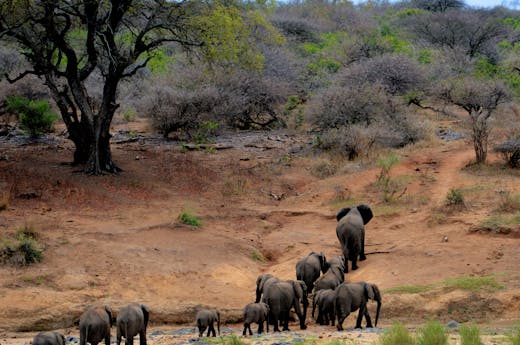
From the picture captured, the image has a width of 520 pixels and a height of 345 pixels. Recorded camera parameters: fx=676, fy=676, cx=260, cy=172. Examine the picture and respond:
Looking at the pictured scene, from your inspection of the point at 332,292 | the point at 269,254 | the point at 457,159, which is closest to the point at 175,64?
the point at 457,159

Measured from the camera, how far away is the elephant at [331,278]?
12156 millimetres

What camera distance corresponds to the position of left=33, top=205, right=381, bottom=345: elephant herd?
9.30 meters

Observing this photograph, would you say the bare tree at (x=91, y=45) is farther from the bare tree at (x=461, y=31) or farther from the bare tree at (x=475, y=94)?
the bare tree at (x=461, y=31)

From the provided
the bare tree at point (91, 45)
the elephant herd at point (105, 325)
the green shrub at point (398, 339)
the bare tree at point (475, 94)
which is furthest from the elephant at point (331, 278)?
the bare tree at point (475, 94)

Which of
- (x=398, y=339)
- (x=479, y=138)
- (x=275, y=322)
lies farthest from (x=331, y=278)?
(x=479, y=138)

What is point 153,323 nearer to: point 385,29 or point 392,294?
point 392,294

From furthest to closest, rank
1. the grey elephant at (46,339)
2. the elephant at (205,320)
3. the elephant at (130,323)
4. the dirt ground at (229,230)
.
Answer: the dirt ground at (229,230), the elephant at (205,320), the elephant at (130,323), the grey elephant at (46,339)

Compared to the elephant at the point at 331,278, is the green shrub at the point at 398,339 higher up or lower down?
higher up

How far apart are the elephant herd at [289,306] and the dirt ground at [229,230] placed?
0.55 m

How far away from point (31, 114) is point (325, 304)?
18.8 m

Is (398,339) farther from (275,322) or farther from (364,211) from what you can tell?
(364,211)

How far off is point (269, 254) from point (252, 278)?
5.91ft

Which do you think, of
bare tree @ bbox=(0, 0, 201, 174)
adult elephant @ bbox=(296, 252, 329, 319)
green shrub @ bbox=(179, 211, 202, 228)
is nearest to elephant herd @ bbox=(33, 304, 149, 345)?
adult elephant @ bbox=(296, 252, 329, 319)

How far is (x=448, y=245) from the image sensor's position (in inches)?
562
